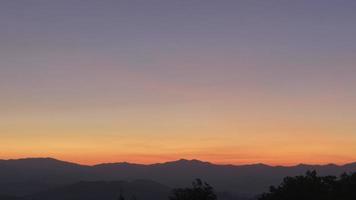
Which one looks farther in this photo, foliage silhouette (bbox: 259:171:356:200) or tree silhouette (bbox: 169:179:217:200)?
foliage silhouette (bbox: 259:171:356:200)

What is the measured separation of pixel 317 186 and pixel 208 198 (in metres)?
10.1

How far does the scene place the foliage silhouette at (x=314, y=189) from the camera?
48469 mm

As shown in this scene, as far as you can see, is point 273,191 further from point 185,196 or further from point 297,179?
point 185,196

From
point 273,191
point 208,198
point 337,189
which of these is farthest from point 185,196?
point 337,189

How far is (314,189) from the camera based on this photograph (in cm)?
4881

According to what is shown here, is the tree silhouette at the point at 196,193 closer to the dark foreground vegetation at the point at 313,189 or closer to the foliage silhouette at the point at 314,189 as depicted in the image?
the dark foreground vegetation at the point at 313,189

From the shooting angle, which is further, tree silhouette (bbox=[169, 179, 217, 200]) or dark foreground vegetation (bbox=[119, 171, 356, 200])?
dark foreground vegetation (bbox=[119, 171, 356, 200])

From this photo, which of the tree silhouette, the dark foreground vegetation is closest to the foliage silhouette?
the dark foreground vegetation

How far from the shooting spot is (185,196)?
4528 cm

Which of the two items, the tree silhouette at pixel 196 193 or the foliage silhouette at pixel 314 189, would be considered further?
the foliage silhouette at pixel 314 189

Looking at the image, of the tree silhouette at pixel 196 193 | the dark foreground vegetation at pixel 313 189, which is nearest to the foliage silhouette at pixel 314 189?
the dark foreground vegetation at pixel 313 189

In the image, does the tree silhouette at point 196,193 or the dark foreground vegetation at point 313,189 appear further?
the dark foreground vegetation at point 313,189

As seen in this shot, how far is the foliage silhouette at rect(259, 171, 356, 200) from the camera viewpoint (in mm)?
48469

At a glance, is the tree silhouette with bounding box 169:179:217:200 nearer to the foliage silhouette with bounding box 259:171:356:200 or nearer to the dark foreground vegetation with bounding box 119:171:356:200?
the dark foreground vegetation with bounding box 119:171:356:200
